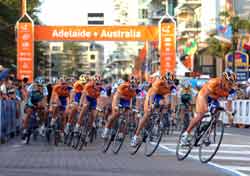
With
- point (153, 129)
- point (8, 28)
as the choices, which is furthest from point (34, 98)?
point (8, 28)

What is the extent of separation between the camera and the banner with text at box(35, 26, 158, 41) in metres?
44.0

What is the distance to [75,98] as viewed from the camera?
803 inches

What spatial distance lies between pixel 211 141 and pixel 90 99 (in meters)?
5.32

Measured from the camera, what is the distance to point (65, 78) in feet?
69.5

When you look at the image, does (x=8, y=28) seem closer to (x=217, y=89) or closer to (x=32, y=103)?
(x=32, y=103)

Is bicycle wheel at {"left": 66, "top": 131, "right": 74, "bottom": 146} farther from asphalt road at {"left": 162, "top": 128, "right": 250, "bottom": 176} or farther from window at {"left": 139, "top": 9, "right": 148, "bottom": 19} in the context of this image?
window at {"left": 139, "top": 9, "right": 148, "bottom": 19}

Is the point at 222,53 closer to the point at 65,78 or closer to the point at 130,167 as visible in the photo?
the point at 65,78

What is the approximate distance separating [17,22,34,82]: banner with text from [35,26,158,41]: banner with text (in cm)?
68

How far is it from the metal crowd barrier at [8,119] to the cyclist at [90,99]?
2.81m

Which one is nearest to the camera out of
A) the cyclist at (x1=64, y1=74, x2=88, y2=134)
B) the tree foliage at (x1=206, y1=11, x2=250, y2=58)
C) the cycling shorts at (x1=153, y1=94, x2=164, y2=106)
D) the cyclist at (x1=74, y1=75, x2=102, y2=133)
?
the cycling shorts at (x1=153, y1=94, x2=164, y2=106)

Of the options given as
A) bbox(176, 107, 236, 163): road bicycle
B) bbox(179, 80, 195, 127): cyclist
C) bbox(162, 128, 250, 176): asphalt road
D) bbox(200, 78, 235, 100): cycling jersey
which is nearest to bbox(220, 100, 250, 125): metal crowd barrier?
bbox(179, 80, 195, 127): cyclist

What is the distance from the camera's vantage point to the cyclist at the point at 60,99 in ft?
66.9

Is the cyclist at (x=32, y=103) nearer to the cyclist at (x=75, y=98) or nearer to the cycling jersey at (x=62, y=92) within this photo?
the cycling jersey at (x=62, y=92)

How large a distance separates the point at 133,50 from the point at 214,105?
5266 inches
